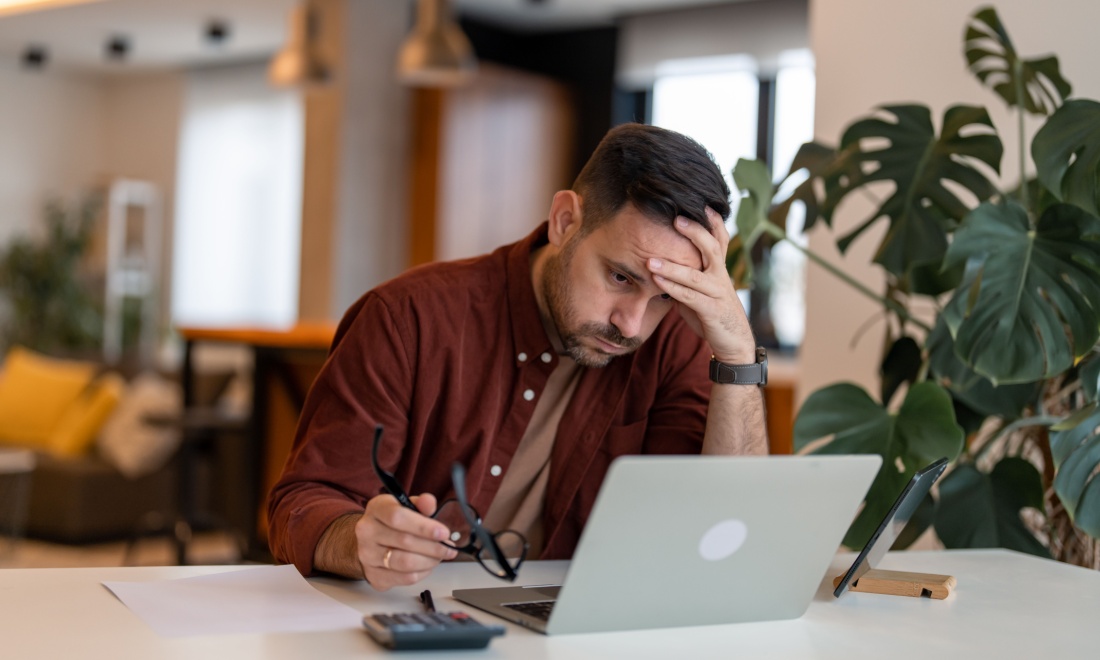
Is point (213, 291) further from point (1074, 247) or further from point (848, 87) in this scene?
point (1074, 247)

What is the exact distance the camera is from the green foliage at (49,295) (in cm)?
866

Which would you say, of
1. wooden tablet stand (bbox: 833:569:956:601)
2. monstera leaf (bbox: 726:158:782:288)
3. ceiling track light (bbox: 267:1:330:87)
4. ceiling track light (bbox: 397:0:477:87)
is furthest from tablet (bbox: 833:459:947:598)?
ceiling track light (bbox: 267:1:330:87)

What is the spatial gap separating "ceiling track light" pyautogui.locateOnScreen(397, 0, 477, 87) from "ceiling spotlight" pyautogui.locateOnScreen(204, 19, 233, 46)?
294 centimetres

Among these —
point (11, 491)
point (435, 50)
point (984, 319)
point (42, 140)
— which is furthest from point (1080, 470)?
point (42, 140)

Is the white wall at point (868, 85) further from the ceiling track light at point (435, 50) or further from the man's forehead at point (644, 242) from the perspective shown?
the ceiling track light at point (435, 50)

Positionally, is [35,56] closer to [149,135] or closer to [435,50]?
[149,135]

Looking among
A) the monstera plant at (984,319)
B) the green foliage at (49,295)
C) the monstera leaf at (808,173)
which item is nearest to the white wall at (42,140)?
the green foliage at (49,295)

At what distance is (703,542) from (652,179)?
60cm

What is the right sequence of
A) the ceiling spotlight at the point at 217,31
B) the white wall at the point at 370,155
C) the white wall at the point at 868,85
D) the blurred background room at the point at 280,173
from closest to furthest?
1. the white wall at the point at 868,85
2. the blurred background room at the point at 280,173
3. the white wall at the point at 370,155
4. the ceiling spotlight at the point at 217,31

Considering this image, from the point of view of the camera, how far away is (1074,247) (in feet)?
6.51

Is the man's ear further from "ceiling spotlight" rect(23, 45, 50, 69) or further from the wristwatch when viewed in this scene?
"ceiling spotlight" rect(23, 45, 50, 69)

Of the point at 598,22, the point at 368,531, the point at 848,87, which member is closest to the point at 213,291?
the point at 598,22

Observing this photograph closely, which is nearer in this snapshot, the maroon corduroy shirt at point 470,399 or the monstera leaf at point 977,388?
the maroon corduroy shirt at point 470,399

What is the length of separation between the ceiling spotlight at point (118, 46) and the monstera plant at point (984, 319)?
6.88m
